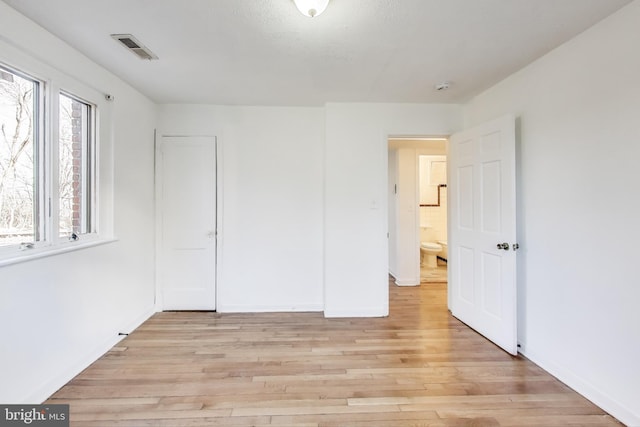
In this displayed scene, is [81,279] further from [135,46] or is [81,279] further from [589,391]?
[589,391]

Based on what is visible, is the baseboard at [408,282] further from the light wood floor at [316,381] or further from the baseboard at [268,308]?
the baseboard at [268,308]

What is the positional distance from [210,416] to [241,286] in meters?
1.76

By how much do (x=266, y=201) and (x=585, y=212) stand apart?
284 centimetres

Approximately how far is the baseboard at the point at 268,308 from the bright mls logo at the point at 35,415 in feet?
5.54

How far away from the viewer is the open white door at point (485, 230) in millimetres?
2504

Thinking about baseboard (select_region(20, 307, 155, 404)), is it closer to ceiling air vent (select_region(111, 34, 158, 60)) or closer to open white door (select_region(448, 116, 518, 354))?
ceiling air vent (select_region(111, 34, 158, 60))

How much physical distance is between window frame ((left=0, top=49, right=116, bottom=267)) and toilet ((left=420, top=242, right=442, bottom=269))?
16.8 feet

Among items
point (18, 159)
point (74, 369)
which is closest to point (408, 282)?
point (74, 369)

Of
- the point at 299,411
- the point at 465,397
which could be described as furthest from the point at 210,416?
the point at 465,397

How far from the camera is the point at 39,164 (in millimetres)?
1990

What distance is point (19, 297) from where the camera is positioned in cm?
178

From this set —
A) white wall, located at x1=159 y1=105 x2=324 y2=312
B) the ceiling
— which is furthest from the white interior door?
the ceiling

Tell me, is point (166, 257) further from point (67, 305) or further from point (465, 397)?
point (465, 397)

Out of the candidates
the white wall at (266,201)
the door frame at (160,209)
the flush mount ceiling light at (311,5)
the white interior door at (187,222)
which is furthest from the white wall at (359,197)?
the flush mount ceiling light at (311,5)
